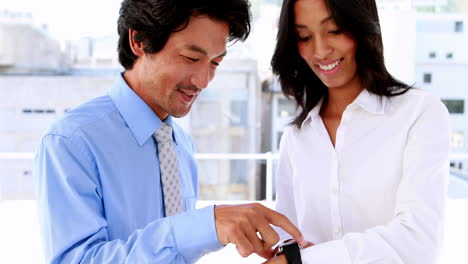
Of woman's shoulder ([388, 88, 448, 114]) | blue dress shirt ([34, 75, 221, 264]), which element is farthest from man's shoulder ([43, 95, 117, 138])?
woman's shoulder ([388, 88, 448, 114])

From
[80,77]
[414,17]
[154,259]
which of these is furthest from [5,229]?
[414,17]

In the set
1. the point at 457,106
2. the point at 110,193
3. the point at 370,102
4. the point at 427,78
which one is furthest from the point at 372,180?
the point at 427,78

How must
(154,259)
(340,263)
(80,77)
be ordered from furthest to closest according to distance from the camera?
(80,77), (340,263), (154,259)

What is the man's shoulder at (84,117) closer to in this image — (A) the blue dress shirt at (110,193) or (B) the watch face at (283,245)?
(A) the blue dress shirt at (110,193)

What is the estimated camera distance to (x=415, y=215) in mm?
882

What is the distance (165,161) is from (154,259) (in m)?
0.36

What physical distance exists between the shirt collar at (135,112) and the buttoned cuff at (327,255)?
1.39 feet

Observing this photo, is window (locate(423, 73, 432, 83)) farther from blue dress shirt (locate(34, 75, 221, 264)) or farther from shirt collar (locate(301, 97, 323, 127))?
blue dress shirt (locate(34, 75, 221, 264))

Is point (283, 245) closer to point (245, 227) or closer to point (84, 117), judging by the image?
point (245, 227)

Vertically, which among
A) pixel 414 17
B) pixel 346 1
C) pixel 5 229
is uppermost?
pixel 414 17

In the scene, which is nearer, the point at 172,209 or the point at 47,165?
the point at 47,165

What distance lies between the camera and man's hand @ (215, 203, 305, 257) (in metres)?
0.66

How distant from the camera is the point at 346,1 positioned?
103 centimetres

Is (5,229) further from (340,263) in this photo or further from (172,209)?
(340,263)
